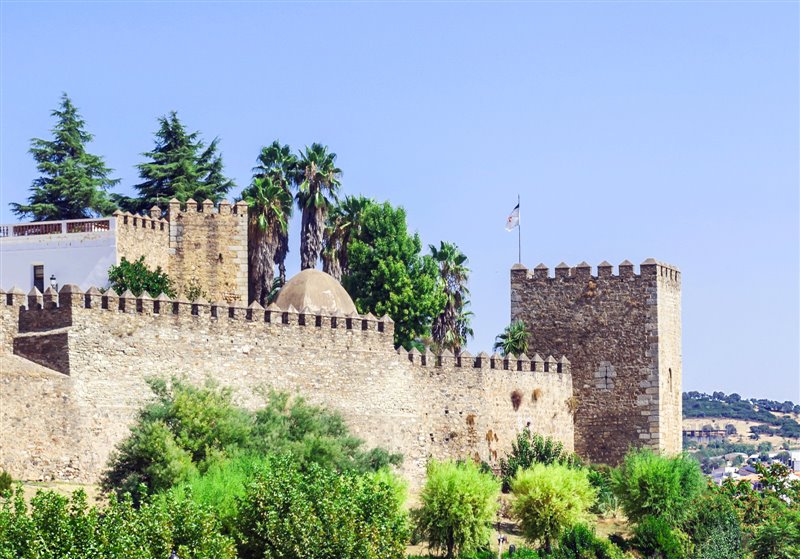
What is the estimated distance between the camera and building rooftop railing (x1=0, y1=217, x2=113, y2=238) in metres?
55.1

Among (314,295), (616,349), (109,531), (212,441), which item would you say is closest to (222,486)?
(212,441)

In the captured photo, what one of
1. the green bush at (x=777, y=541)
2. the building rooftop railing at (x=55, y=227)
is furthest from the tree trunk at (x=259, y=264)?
the green bush at (x=777, y=541)

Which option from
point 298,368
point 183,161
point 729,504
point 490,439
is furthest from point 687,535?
point 183,161

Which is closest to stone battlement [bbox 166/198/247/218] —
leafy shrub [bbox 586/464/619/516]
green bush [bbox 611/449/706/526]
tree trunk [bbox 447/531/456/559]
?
leafy shrub [bbox 586/464/619/516]

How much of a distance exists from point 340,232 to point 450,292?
506 centimetres

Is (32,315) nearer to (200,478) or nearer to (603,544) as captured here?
(200,478)

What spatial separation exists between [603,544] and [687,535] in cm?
361

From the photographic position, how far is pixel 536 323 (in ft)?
189

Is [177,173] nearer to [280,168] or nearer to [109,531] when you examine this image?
[280,168]

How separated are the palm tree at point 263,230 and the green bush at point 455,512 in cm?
1668

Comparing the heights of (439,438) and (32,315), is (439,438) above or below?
below

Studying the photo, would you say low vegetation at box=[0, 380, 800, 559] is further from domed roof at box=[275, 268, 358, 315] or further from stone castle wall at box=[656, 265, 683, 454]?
domed roof at box=[275, 268, 358, 315]

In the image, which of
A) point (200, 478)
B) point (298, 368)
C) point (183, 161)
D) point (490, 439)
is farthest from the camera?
point (183, 161)

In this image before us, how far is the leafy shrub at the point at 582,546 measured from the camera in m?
48.1
